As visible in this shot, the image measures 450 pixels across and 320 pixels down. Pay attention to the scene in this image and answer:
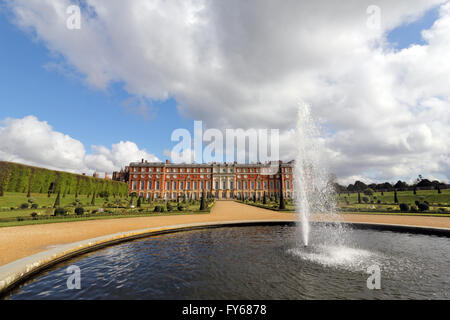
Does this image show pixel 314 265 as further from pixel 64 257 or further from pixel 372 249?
pixel 64 257

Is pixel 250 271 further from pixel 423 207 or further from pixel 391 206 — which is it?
pixel 391 206

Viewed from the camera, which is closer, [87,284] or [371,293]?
[371,293]

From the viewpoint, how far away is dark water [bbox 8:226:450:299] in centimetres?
441

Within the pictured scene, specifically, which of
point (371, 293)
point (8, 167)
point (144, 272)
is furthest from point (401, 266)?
point (8, 167)

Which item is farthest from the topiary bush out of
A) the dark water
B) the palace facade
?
the palace facade

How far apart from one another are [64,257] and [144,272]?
10.5 ft

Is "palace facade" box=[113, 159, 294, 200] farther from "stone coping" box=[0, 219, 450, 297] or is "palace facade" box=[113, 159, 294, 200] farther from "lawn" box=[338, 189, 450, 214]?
"stone coping" box=[0, 219, 450, 297]

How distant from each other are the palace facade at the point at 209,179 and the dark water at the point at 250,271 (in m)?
51.5

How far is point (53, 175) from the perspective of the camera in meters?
29.3

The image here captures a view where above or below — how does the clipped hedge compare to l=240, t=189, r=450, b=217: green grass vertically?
above

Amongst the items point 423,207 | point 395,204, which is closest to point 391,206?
point 395,204

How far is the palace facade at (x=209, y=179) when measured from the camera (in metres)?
59.3

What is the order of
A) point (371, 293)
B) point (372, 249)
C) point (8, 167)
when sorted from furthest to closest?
point (8, 167) → point (372, 249) → point (371, 293)

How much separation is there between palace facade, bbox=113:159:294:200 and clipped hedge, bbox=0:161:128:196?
2205 centimetres
